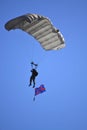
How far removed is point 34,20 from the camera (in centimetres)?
2777

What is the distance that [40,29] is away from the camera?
99.0ft

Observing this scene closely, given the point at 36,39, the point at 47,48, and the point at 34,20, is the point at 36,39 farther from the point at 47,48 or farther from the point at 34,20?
the point at 34,20

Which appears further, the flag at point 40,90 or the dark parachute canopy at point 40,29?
the flag at point 40,90

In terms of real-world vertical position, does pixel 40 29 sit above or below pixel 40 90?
above

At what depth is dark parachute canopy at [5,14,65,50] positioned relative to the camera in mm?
27636

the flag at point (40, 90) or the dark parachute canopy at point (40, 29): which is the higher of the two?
the dark parachute canopy at point (40, 29)

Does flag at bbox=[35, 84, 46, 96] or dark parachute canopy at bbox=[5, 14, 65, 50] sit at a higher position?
dark parachute canopy at bbox=[5, 14, 65, 50]

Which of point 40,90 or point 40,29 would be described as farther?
point 40,90

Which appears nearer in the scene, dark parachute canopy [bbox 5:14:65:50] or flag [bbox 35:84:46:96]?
dark parachute canopy [bbox 5:14:65:50]

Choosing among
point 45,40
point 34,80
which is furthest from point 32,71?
point 45,40

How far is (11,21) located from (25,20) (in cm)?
113

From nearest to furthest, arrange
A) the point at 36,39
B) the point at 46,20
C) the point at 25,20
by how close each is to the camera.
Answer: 1. the point at 25,20
2. the point at 46,20
3. the point at 36,39

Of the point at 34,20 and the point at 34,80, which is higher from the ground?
the point at 34,20

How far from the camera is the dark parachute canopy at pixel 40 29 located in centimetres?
2764
